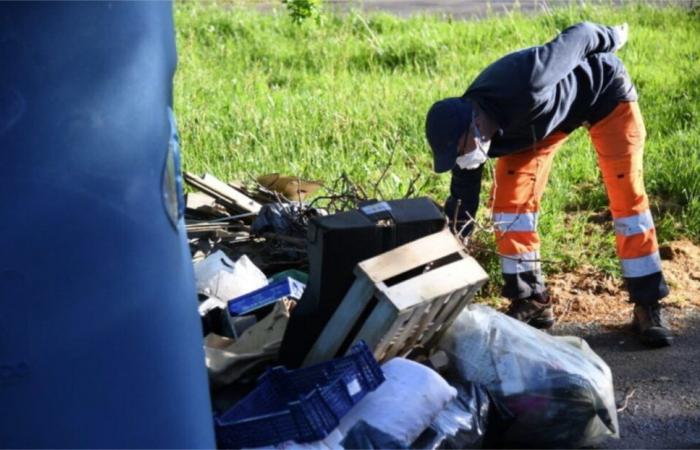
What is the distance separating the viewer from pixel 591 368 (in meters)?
4.32

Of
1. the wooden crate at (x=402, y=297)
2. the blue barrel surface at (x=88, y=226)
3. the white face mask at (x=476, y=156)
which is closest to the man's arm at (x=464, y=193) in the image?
the white face mask at (x=476, y=156)

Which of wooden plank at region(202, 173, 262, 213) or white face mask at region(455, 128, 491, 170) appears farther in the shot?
wooden plank at region(202, 173, 262, 213)

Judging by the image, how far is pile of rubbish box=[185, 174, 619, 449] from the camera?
3867 millimetres

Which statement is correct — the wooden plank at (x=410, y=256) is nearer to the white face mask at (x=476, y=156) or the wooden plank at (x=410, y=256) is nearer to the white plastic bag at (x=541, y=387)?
the white plastic bag at (x=541, y=387)

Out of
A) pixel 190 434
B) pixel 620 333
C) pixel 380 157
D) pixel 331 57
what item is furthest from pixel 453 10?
pixel 190 434

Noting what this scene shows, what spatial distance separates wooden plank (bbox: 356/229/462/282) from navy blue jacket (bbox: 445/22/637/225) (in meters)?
0.76

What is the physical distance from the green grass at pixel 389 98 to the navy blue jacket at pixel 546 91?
2.61ft

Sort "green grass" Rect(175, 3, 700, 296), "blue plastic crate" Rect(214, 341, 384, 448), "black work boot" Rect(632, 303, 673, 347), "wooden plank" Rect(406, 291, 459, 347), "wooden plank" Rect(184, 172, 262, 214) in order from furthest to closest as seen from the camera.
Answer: "green grass" Rect(175, 3, 700, 296)
"wooden plank" Rect(184, 172, 262, 214)
"black work boot" Rect(632, 303, 673, 347)
"wooden plank" Rect(406, 291, 459, 347)
"blue plastic crate" Rect(214, 341, 384, 448)

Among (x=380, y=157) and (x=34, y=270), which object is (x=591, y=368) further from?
(x=380, y=157)

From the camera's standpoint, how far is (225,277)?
489cm

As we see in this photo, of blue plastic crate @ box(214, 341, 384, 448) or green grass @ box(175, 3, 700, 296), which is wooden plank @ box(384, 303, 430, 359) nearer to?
blue plastic crate @ box(214, 341, 384, 448)

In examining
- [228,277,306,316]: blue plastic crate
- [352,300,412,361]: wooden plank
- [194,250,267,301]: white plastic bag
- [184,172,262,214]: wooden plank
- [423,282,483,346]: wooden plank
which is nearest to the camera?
[352,300,412,361]: wooden plank

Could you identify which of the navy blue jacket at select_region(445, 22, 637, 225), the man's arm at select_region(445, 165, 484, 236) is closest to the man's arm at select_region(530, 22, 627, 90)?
the navy blue jacket at select_region(445, 22, 637, 225)

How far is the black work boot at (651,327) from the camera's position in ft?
17.3
